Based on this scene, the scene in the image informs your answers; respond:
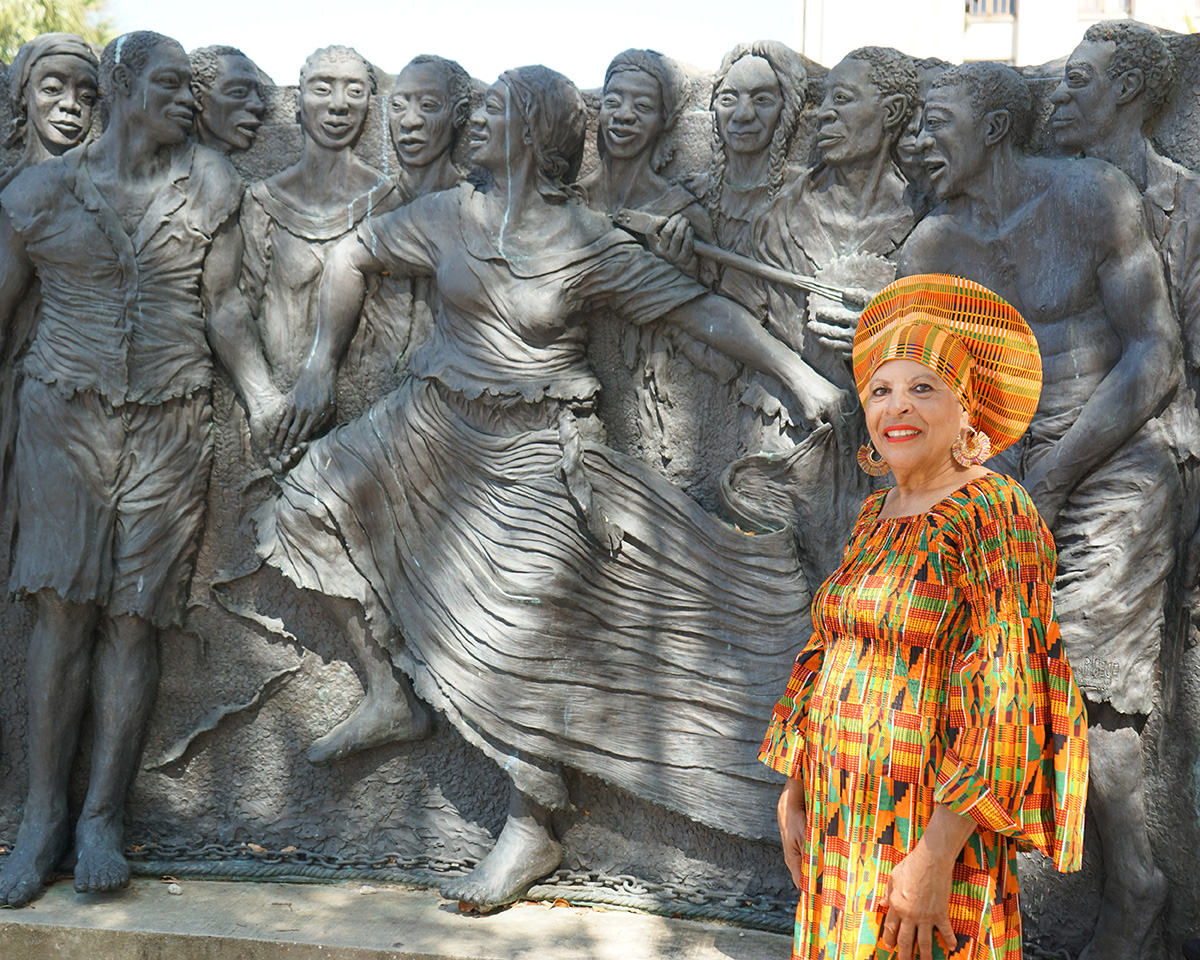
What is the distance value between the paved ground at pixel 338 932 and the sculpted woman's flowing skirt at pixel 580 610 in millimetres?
369

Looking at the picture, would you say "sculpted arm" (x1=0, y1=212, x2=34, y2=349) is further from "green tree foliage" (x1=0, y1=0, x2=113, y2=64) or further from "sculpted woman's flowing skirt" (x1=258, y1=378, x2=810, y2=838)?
"green tree foliage" (x1=0, y1=0, x2=113, y2=64)

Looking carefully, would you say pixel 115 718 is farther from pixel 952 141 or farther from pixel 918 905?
pixel 952 141

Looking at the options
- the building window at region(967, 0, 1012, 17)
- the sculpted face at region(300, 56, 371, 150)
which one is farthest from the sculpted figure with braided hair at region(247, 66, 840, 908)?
the building window at region(967, 0, 1012, 17)

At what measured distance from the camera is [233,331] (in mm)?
4176

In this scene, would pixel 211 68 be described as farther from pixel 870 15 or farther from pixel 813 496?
pixel 870 15

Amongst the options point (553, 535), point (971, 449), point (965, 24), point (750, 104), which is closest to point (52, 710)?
point (553, 535)

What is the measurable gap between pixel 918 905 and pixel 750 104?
2.45 metres

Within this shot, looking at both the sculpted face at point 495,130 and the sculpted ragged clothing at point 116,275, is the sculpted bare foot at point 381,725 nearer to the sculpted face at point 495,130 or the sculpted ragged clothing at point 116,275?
the sculpted ragged clothing at point 116,275

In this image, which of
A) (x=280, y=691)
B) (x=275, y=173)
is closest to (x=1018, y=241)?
(x=275, y=173)

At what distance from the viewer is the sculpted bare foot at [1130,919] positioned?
357 centimetres

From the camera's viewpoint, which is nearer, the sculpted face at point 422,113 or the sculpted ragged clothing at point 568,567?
the sculpted ragged clothing at point 568,567

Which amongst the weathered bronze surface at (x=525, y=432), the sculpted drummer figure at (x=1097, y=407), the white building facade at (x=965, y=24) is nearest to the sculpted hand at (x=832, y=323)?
the weathered bronze surface at (x=525, y=432)

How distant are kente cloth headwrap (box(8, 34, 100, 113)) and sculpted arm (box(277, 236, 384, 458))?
3.45ft

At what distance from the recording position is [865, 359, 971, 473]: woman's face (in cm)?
237
